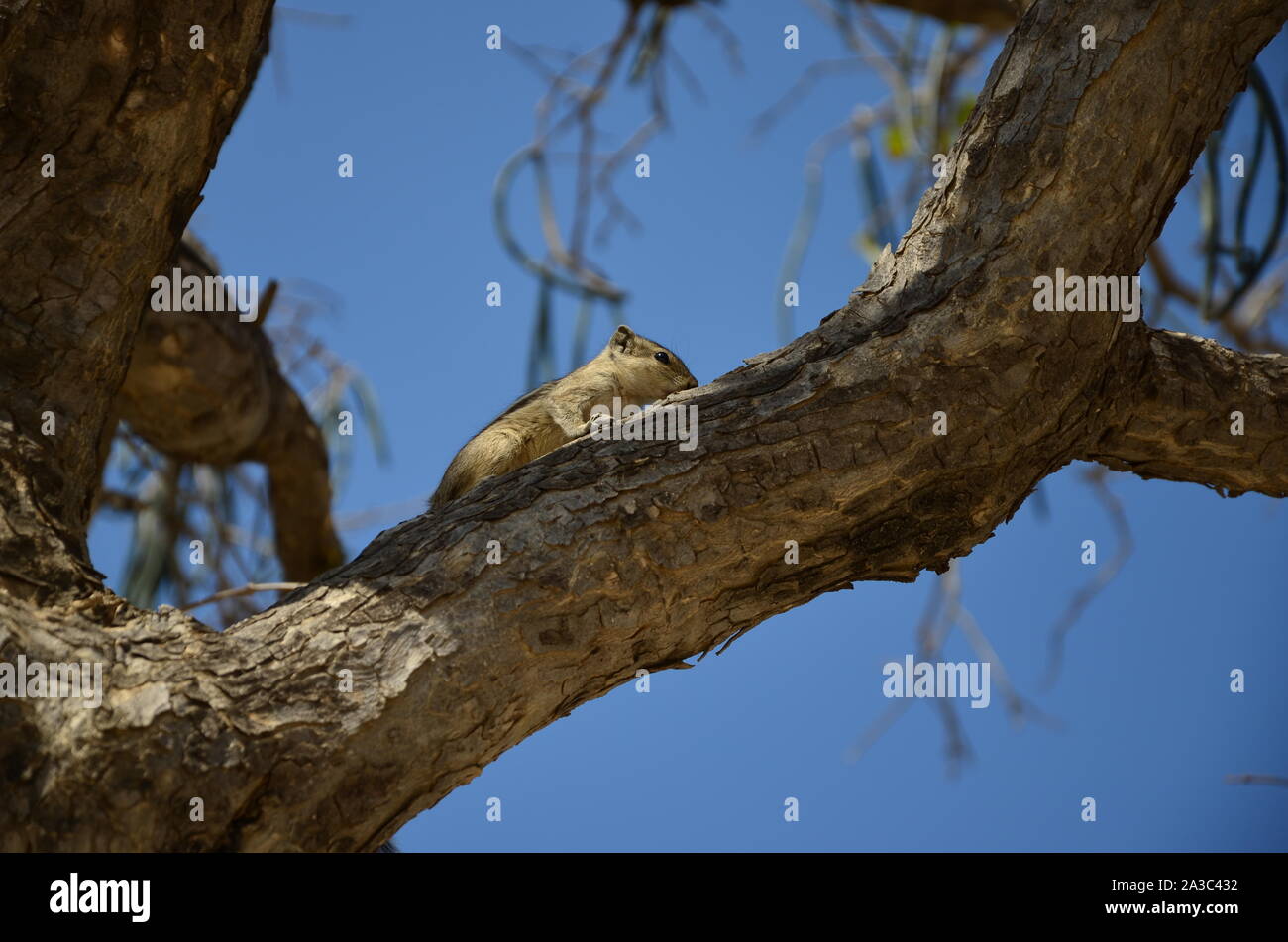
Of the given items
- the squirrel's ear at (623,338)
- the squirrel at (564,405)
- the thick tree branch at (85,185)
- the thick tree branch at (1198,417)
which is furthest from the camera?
the squirrel's ear at (623,338)

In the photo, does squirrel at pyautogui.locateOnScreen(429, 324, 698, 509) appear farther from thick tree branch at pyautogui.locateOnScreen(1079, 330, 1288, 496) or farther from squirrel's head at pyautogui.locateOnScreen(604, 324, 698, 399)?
thick tree branch at pyautogui.locateOnScreen(1079, 330, 1288, 496)

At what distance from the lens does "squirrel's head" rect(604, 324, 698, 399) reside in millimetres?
5559

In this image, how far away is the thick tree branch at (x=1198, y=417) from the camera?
3.49m

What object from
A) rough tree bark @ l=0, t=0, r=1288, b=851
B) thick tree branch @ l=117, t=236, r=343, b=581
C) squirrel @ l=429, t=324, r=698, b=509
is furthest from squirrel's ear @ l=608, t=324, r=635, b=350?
rough tree bark @ l=0, t=0, r=1288, b=851

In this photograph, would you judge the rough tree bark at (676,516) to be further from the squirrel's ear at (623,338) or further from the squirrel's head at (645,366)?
the squirrel's ear at (623,338)

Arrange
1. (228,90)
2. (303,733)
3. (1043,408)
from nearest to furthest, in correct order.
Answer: (303,733), (1043,408), (228,90)

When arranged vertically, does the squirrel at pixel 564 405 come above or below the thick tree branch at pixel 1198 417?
above

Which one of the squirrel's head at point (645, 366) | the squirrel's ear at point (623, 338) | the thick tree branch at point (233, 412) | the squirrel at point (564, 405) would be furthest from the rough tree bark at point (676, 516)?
the thick tree branch at point (233, 412)

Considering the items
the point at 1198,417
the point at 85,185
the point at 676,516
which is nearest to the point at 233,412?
the point at 85,185
